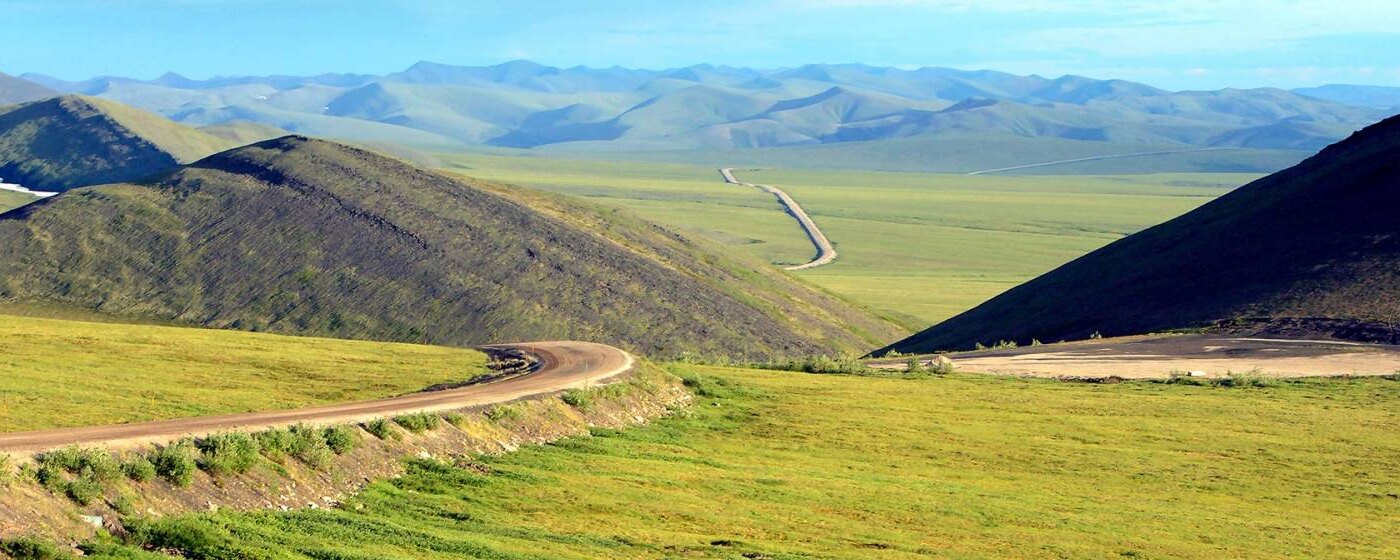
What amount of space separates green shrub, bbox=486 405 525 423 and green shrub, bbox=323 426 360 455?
743 cm

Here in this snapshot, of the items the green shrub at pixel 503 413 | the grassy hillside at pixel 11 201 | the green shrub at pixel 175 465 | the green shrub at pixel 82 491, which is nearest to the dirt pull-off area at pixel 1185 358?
the green shrub at pixel 503 413

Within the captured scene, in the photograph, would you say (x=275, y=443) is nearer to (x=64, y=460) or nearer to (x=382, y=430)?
(x=382, y=430)

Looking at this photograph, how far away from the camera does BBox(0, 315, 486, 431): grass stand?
41438 mm

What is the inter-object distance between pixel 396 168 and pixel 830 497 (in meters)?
104

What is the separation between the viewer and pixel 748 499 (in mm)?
34406

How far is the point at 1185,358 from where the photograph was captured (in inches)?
2837

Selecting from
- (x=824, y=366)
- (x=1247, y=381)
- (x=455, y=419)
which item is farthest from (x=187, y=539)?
(x=1247, y=381)

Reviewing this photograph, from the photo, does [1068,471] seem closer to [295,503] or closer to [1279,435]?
[1279,435]

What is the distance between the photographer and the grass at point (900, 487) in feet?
91.1

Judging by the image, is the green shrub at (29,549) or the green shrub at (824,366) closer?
the green shrub at (29,549)

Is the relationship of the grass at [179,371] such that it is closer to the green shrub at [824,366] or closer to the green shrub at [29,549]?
the green shrub at [29,549]

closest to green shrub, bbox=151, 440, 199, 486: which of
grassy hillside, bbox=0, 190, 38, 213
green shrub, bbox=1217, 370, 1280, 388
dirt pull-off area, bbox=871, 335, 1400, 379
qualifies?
dirt pull-off area, bbox=871, 335, 1400, 379

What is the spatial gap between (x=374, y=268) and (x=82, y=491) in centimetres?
8509

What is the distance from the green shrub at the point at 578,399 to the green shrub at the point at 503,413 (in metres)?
4.04
